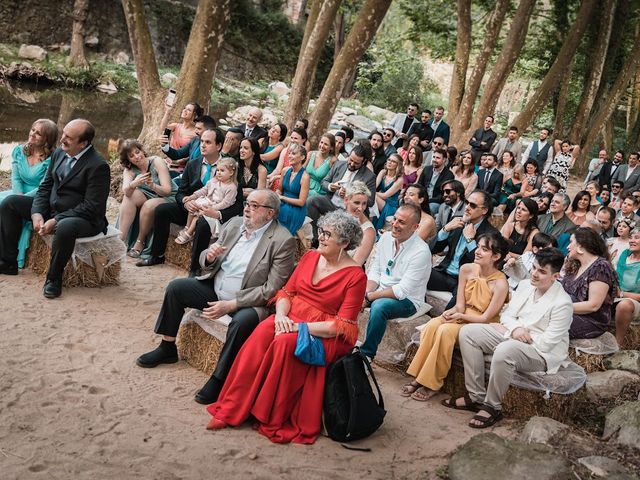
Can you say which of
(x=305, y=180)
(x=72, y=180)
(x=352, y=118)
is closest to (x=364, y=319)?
(x=305, y=180)

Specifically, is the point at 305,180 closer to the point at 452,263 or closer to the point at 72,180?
the point at 452,263

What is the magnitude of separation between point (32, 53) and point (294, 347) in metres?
23.9

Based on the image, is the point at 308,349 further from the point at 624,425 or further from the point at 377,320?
the point at 624,425

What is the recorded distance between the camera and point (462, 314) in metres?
4.94

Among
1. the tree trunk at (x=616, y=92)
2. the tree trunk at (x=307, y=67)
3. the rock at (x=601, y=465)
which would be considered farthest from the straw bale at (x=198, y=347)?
the tree trunk at (x=616, y=92)

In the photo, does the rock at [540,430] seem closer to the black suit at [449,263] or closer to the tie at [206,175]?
the black suit at [449,263]

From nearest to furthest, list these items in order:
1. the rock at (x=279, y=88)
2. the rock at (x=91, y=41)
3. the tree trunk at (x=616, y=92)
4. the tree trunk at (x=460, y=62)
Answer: the tree trunk at (x=460, y=62) < the tree trunk at (x=616, y=92) < the rock at (x=91, y=41) < the rock at (x=279, y=88)

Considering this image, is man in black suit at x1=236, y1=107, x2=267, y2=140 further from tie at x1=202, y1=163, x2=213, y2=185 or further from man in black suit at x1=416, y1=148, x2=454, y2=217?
man in black suit at x1=416, y1=148, x2=454, y2=217

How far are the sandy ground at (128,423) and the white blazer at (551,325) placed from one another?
1.94ft

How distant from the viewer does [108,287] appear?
5988mm

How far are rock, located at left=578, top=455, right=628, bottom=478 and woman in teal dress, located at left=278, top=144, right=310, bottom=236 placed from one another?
4.22 metres

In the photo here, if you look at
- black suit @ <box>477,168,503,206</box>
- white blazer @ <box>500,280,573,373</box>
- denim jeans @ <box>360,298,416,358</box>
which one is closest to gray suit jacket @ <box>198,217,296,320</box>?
denim jeans @ <box>360,298,416,358</box>

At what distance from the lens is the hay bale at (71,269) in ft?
19.0

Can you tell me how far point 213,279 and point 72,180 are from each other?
190 cm
